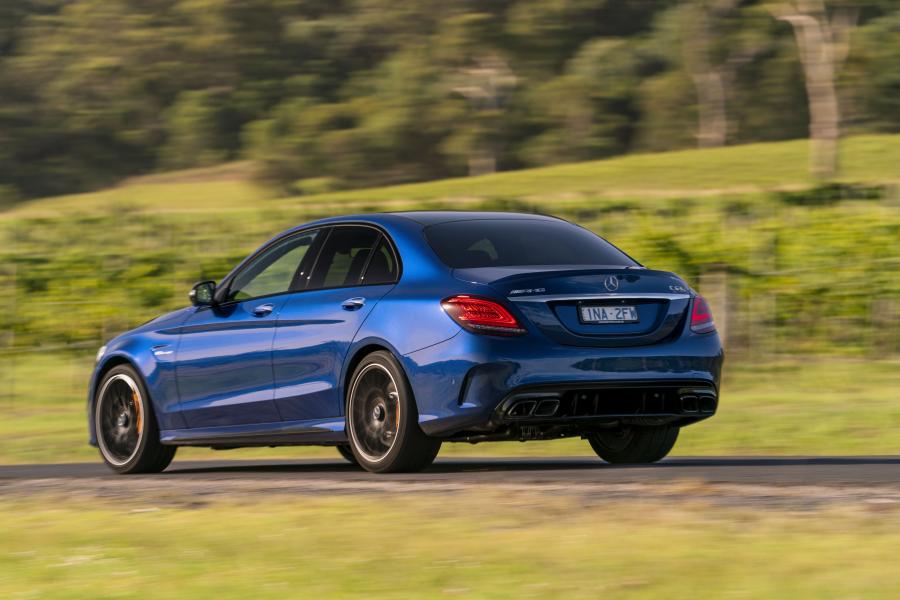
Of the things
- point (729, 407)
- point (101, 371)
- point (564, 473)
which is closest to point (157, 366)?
point (101, 371)

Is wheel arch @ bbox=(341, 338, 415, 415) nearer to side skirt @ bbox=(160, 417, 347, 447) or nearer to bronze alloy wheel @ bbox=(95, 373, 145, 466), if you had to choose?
side skirt @ bbox=(160, 417, 347, 447)

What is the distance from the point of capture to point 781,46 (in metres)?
80.4

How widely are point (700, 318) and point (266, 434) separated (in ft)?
8.56

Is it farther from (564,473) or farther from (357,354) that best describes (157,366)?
(564,473)

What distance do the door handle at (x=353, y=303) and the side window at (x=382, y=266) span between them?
0.14m

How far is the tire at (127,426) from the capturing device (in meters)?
10.9

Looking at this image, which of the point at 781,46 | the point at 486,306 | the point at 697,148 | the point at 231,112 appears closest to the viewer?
the point at 486,306

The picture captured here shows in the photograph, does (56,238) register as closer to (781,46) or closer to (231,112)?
(781,46)

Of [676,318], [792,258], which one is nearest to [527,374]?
[676,318]

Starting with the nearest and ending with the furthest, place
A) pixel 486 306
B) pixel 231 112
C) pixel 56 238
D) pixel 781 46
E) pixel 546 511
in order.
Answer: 1. pixel 546 511
2. pixel 486 306
3. pixel 56 238
4. pixel 781 46
5. pixel 231 112

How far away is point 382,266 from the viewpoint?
30.5 feet

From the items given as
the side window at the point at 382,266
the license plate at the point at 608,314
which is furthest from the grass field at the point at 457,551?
the side window at the point at 382,266

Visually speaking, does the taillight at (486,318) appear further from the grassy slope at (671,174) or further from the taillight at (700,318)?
the grassy slope at (671,174)

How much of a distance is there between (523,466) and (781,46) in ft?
239
